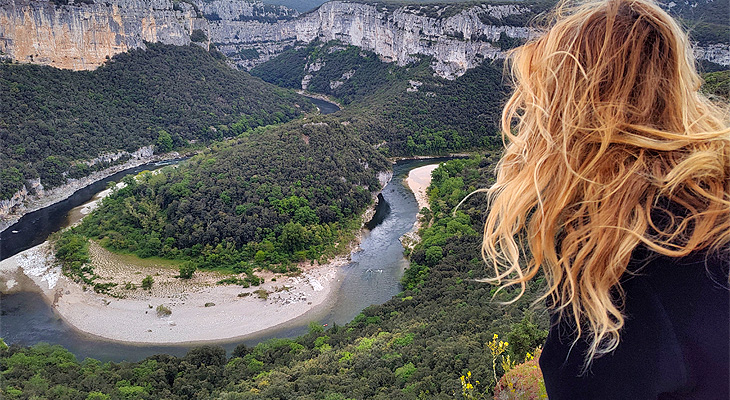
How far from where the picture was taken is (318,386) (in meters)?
12.0

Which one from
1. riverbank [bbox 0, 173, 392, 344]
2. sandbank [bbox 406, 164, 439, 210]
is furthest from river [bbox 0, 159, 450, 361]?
sandbank [bbox 406, 164, 439, 210]

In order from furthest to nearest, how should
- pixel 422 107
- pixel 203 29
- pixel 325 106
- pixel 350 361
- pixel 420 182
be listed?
pixel 325 106
pixel 203 29
pixel 422 107
pixel 420 182
pixel 350 361

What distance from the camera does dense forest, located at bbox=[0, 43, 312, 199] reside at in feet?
115

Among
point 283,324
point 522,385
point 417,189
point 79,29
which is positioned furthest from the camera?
point 79,29

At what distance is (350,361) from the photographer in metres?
13.7

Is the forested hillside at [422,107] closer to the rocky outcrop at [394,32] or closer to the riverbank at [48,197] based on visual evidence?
the rocky outcrop at [394,32]

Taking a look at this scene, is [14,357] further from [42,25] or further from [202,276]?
[42,25]

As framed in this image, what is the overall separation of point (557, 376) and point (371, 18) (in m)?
72.7

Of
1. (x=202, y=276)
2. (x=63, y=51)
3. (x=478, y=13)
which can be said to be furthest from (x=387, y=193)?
(x=63, y=51)

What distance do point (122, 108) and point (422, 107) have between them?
27713mm

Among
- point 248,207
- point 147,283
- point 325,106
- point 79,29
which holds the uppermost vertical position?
point 79,29

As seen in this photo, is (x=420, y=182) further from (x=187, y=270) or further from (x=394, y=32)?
(x=394, y=32)

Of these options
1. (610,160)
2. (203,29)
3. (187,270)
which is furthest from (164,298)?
(203,29)

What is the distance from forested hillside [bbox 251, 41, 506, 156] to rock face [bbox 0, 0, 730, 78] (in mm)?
1972
